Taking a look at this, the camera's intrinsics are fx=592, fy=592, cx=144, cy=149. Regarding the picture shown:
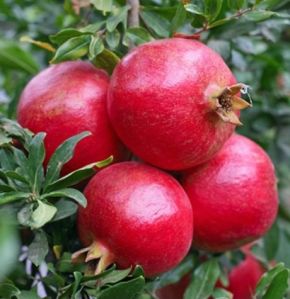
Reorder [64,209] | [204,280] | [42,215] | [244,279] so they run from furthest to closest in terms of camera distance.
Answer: [244,279], [204,280], [64,209], [42,215]

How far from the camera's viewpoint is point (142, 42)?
0.93m

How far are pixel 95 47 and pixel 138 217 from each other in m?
0.28

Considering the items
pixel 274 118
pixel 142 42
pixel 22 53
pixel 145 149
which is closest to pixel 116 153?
pixel 145 149

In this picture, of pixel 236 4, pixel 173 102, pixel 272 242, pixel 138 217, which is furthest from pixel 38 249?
pixel 272 242

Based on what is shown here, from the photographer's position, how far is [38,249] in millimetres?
817

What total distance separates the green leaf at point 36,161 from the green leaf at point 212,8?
315mm

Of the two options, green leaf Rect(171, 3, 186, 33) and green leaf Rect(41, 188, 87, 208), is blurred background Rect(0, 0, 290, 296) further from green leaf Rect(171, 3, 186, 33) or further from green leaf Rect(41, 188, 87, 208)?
green leaf Rect(41, 188, 87, 208)

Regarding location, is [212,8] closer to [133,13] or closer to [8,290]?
[133,13]

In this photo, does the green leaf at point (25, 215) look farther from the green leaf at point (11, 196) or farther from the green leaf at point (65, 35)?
the green leaf at point (65, 35)

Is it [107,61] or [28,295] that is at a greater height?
[107,61]

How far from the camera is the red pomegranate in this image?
809 millimetres

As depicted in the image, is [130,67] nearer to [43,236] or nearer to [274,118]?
[43,236]

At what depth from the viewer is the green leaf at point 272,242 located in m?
1.25

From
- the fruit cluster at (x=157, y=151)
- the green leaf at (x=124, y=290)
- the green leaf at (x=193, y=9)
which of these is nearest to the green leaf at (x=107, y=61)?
the fruit cluster at (x=157, y=151)
